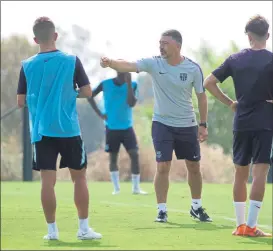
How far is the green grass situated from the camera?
8.95 metres

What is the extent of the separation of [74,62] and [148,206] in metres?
5.77

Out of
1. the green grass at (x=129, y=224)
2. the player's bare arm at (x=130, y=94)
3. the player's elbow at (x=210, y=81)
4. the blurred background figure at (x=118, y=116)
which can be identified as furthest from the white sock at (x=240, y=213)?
the blurred background figure at (x=118, y=116)

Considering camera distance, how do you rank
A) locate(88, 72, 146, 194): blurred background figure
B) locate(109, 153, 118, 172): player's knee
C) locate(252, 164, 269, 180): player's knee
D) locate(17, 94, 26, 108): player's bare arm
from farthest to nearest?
locate(109, 153, 118, 172): player's knee < locate(88, 72, 146, 194): blurred background figure < locate(252, 164, 269, 180): player's knee < locate(17, 94, 26, 108): player's bare arm

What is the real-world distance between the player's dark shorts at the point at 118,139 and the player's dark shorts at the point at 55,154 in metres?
8.56

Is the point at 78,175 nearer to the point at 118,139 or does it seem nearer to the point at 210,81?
the point at 210,81

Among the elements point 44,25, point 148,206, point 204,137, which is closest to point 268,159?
point 204,137

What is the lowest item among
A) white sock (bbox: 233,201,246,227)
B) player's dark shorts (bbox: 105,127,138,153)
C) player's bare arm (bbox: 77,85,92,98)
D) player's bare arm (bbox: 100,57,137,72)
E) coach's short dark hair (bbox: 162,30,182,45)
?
player's dark shorts (bbox: 105,127,138,153)

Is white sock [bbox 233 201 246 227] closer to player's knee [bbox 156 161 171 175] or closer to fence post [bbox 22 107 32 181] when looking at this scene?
player's knee [bbox 156 161 171 175]

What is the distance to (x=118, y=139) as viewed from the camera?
18031mm

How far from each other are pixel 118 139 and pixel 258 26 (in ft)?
27.7

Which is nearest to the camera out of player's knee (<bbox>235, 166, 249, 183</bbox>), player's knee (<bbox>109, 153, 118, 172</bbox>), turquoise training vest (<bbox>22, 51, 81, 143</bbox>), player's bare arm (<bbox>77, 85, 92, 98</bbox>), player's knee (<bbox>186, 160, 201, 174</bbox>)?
turquoise training vest (<bbox>22, 51, 81, 143</bbox>)

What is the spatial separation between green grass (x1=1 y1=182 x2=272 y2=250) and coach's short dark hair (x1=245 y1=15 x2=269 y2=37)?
188 centimetres

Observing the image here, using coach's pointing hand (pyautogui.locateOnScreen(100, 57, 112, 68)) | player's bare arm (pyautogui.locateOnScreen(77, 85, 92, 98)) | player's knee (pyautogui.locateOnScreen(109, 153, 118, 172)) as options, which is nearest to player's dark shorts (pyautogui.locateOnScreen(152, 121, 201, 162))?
coach's pointing hand (pyautogui.locateOnScreen(100, 57, 112, 68))

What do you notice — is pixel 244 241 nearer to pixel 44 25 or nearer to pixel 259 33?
pixel 259 33
